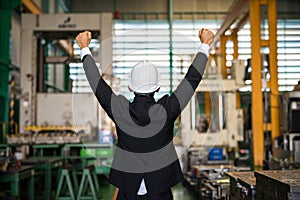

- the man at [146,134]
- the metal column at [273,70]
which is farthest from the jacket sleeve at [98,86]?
the metal column at [273,70]

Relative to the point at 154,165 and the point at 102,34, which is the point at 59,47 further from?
the point at 154,165

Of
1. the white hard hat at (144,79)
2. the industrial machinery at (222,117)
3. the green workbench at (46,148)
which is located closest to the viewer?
the white hard hat at (144,79)

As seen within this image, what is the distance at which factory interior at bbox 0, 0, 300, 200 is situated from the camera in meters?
5.29

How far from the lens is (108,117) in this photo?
153 inches

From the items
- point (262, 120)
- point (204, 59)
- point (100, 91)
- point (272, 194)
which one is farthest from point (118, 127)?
point (262, 120)

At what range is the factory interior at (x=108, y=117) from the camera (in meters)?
5.29

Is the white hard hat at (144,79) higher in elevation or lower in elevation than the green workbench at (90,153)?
higher

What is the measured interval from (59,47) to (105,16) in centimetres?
590

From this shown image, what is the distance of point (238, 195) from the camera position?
10.3 ft

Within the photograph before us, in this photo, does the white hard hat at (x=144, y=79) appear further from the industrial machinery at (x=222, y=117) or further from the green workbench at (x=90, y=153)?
the industrial machinery at (x=222, y=117)

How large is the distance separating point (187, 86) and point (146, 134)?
0.31 m

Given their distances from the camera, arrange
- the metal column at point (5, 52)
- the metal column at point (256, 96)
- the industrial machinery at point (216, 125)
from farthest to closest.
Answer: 1. the industrial machinery at point (216, 125)
2. the metal column at point (5, 52)
3. the metal column at point (256, 96)

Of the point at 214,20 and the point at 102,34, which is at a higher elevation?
the point at 214,20

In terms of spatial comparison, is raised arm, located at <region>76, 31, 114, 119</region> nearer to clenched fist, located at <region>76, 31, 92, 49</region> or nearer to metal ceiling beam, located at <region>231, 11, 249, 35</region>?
clenched fist, located at <region>76, 31, 92, 49</region>
